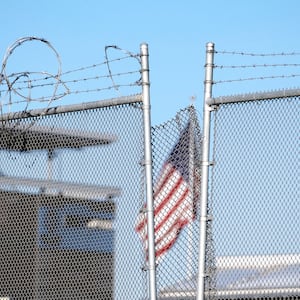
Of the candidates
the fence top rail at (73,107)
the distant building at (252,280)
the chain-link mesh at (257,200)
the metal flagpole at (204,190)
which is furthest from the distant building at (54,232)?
the chain-link mesh at (257,200)

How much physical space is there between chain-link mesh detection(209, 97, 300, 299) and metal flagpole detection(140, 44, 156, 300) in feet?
1.58

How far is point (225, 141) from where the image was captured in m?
7.38

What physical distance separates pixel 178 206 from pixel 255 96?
3.50 feet

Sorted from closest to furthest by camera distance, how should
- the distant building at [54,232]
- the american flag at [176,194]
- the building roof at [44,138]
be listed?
the american flag at [176,194] < the distant building at [54,232] < the building roof at [44,138]

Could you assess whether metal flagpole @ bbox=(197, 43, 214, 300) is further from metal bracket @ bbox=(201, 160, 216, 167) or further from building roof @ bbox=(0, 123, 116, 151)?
building roof @ bbox=(0, 123, 116, 151)

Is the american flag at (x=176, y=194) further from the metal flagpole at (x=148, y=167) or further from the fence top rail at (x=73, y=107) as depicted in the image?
the fence top rail at (x=73, y=107)

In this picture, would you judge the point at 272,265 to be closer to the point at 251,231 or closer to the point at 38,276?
the point at 251,231

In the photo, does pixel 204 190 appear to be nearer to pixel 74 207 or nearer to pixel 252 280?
pixel 252 280

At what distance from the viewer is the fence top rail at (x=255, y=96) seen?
283 inches

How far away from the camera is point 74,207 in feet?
26.6

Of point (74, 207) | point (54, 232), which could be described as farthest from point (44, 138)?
point (54, 232)

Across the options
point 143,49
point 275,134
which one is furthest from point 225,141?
point 143,49

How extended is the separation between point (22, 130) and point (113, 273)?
1690mm

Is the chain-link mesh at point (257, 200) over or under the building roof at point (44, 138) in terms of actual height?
under
